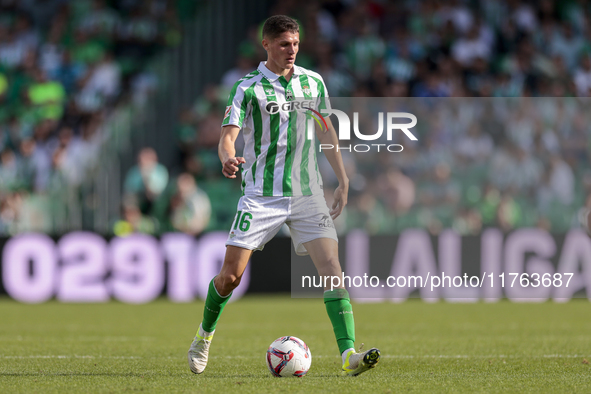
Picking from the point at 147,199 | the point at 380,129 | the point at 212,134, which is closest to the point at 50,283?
the point at 147,199

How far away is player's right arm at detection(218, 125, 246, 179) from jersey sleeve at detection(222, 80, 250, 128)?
0.04 meters

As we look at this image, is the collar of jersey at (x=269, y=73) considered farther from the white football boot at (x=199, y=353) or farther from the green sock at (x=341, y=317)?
the white football boot at (x=199, y=353)

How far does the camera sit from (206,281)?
38.5 ft

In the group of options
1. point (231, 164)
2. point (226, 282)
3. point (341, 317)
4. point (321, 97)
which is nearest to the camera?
point (231, 164)

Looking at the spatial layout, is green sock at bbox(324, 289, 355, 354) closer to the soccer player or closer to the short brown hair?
the soccer player

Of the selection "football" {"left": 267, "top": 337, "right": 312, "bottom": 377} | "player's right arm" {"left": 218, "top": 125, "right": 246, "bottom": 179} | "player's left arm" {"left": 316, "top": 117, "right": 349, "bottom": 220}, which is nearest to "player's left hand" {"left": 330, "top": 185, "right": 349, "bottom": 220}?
"player's left arm" {"left": 316, "top": 117, "right": 349, "bottom": 220}

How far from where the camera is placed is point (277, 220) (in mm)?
5145

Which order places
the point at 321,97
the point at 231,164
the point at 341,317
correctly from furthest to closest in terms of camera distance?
the point at 321,97 < the point at 341,317 < the point at 231,164

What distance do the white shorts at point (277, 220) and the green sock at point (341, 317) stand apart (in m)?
0.34

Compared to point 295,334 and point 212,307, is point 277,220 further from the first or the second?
point 295,334

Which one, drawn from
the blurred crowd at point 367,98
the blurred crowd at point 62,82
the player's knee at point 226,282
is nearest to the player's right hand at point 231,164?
the player's knee at point 226,282

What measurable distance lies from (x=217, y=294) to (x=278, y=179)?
0.80m

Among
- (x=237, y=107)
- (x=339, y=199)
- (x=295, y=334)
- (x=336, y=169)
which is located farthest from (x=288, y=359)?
(x=295, y=334)

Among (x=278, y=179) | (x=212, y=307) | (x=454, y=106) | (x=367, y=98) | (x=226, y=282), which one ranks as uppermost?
(x=367, y=98)
